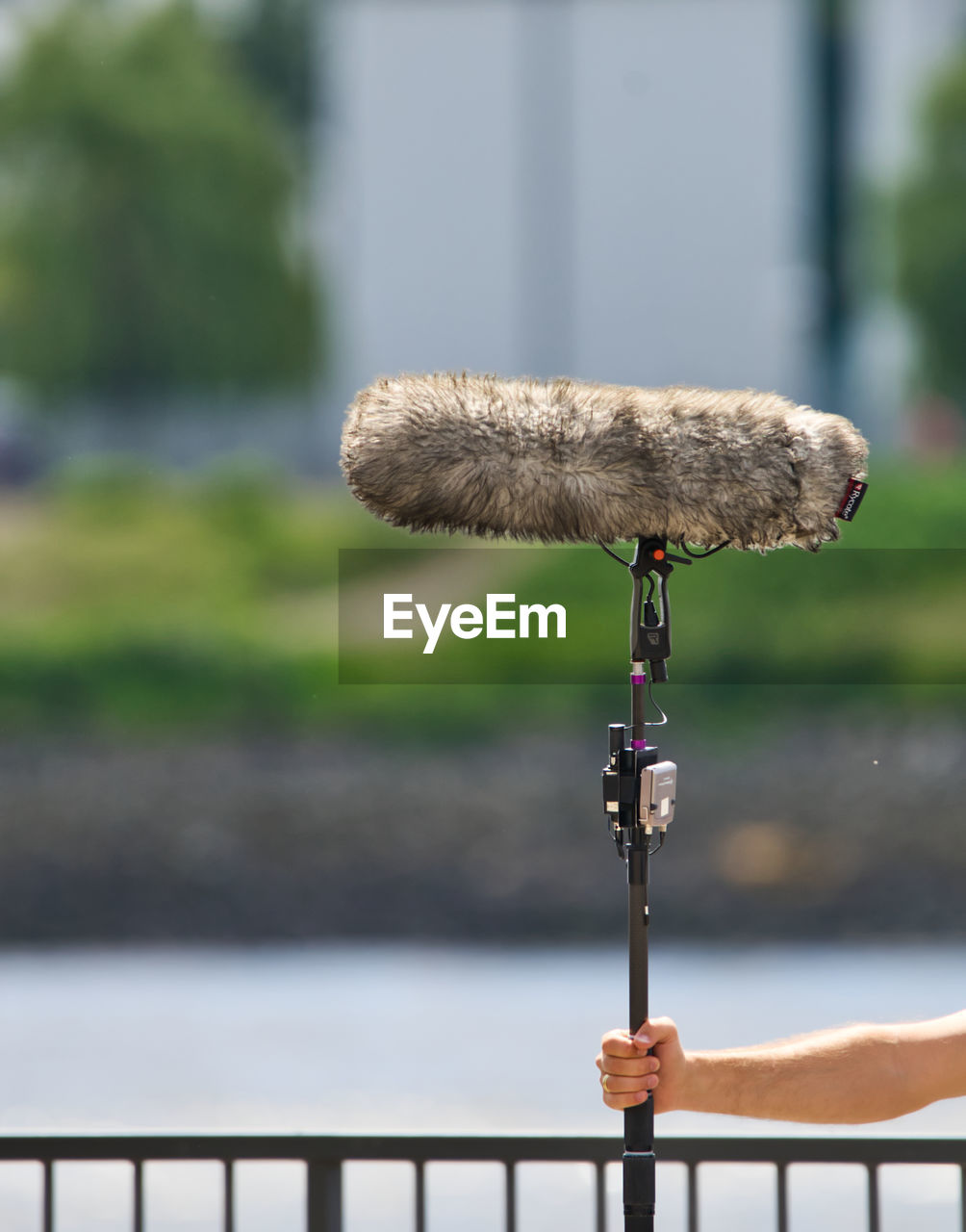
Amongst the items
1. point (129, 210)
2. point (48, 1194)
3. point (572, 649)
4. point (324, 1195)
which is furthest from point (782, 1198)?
point (129, 210)

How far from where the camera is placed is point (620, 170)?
14039mm

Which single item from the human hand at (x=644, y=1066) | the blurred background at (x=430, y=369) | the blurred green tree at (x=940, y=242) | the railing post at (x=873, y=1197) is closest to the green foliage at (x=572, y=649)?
the blurred background at (x=430, y=369)

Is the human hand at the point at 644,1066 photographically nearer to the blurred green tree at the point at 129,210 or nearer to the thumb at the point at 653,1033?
the thumb at the point at 653,1033

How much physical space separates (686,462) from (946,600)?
1034 cm

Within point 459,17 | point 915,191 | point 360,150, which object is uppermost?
point 459,17

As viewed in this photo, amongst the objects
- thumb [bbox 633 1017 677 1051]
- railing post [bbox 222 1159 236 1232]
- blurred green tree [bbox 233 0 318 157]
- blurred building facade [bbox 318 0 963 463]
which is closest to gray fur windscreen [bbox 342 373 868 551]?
thumb [bbox 633 1017 677 1051]

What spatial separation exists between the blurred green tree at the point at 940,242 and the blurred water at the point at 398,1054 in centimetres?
580

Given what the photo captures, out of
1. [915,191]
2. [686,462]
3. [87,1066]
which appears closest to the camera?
[686,462]

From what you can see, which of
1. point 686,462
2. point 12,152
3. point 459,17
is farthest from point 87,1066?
point 459,17

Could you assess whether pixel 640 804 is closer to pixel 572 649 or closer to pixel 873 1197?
pixel 873 1197

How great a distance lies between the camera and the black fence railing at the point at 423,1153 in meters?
1.71

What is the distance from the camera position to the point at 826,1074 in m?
1.55

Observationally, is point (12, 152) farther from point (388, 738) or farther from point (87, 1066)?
point (87, 1066)

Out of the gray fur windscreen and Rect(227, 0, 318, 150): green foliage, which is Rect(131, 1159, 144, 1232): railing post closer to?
the gray fur windscreen
